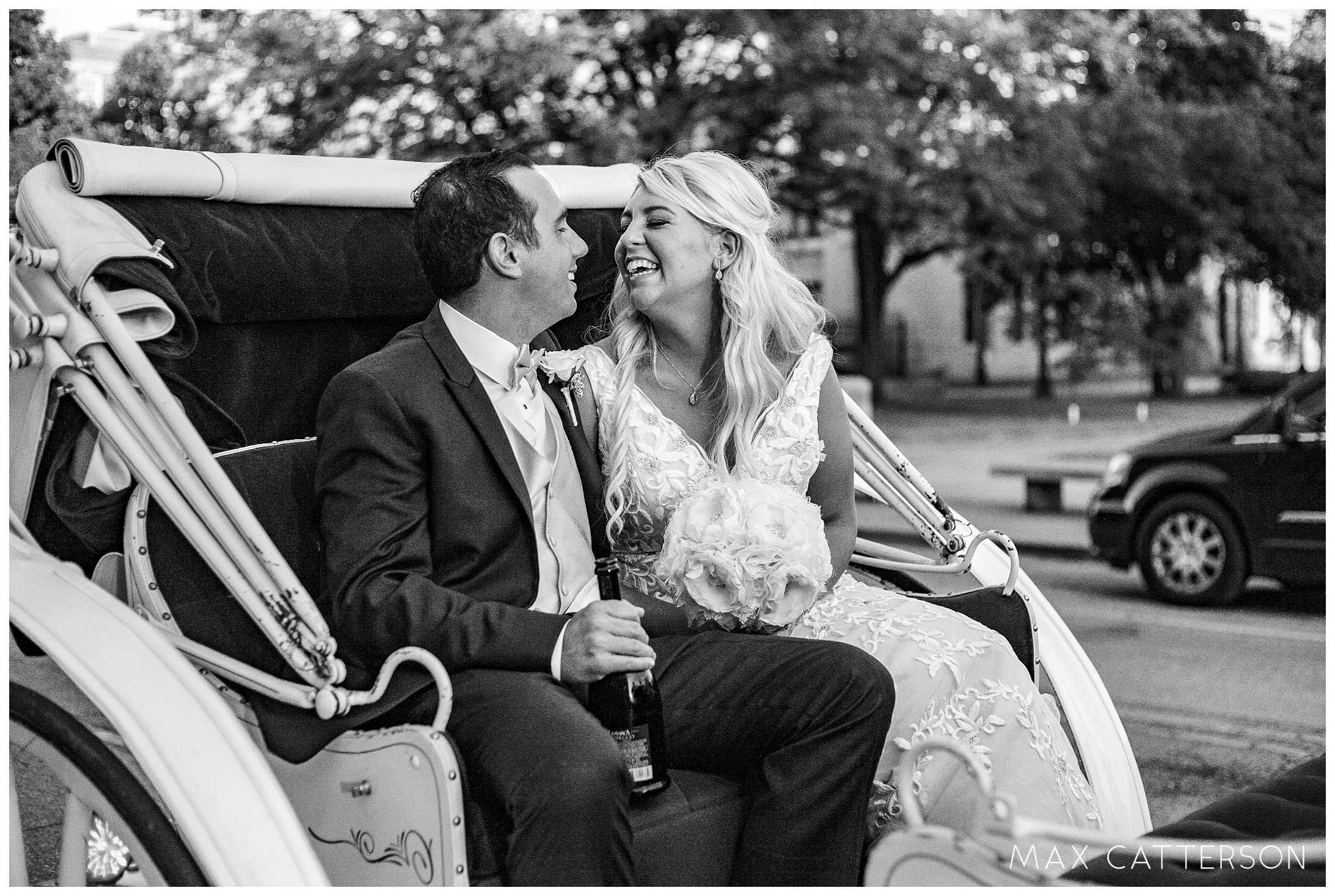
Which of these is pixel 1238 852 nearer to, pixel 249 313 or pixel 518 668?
pixel 518 668

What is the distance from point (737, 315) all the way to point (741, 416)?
0.27 m

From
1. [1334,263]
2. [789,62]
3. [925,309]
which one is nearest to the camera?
[1334,263]

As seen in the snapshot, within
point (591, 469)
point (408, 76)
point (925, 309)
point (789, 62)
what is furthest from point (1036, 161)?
point (925, 309)

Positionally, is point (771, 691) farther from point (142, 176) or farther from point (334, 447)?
point (142, 176)

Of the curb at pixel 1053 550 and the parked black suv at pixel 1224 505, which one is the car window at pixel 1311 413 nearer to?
the parked black suv at pixel 1224 505

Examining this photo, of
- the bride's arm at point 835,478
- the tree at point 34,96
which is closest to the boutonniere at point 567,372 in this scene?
the bride's arm at point 835,478

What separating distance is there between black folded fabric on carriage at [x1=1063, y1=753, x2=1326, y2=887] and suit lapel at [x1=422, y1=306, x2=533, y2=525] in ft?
4.04

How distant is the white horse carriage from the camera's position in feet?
7.49

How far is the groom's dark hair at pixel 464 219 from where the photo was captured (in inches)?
111

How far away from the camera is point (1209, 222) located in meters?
22.9

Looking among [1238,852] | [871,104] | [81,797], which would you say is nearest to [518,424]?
[81,797]

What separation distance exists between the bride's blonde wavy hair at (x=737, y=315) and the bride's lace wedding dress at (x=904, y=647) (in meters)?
0.04

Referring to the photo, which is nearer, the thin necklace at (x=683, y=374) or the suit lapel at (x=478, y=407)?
the suit lapel at (x=478, y=407)

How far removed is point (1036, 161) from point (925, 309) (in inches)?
800
